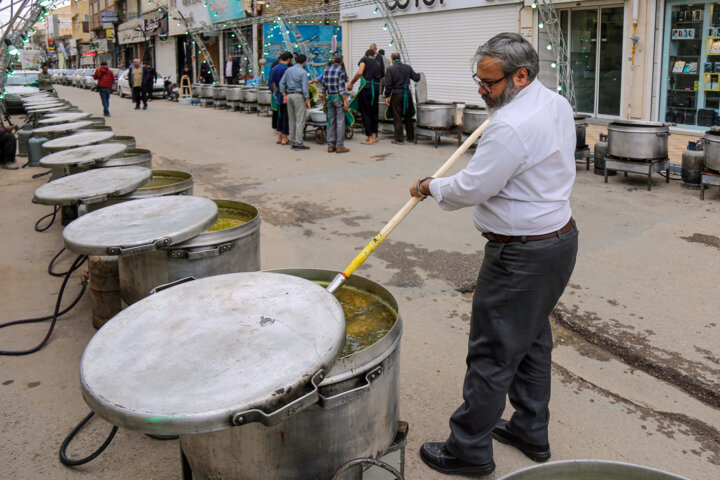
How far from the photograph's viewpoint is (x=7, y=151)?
1152 centimetres

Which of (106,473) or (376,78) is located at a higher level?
(376,78)

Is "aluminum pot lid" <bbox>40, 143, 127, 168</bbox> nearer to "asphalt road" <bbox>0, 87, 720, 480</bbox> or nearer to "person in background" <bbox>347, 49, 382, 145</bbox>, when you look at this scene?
"asphalt road" <bbox>0, 87, 720, 480</bbox>

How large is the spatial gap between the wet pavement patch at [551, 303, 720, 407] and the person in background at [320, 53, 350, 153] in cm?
805

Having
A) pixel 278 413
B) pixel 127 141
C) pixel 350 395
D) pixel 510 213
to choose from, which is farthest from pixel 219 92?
pixel 278 413

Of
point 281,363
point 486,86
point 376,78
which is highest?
point 376,78

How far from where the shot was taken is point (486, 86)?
2570mm

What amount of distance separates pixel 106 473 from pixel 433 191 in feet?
6.81

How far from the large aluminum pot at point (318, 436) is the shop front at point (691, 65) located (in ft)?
41.2

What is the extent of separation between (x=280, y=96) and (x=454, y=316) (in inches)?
378

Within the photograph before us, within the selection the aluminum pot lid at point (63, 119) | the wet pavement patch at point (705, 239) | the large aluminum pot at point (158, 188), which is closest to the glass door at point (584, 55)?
the wet pavement patch at point (705, 239)

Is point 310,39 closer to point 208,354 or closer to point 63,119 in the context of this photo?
point 63,119

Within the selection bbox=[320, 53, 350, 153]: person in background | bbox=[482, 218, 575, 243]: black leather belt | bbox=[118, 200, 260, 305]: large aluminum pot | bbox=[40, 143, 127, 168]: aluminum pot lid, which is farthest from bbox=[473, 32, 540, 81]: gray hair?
bbox=[320, 53, 350, 153]: person in background

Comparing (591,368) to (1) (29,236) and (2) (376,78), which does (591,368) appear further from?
(2) (376,78)

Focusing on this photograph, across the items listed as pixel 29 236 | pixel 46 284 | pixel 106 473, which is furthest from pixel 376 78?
pixel 106 473
